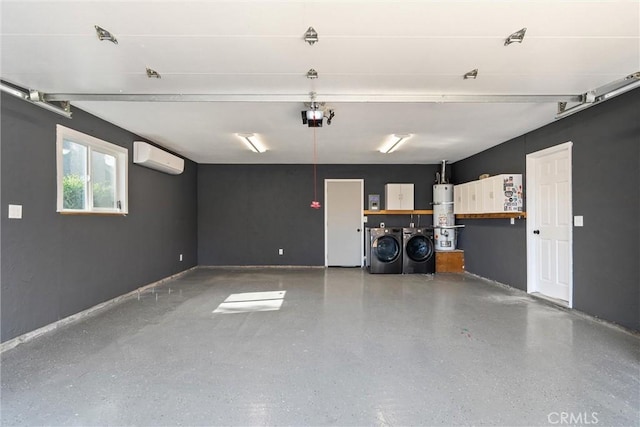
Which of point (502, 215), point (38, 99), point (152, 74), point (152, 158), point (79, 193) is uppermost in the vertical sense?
point (152, 74)

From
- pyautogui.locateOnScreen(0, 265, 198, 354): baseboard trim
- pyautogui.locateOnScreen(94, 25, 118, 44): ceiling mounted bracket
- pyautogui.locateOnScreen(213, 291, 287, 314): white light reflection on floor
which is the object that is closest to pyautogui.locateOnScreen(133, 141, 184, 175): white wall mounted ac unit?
pyautogui.locateOnScreen(0, 265, 198, 354): baseboard trim

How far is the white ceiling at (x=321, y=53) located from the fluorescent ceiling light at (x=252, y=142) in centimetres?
81

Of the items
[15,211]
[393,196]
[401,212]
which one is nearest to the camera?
[15,211]

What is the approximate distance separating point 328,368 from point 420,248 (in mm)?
4484

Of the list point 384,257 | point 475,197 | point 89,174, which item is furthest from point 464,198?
point 89,174

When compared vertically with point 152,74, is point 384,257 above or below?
below

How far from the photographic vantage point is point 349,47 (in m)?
2.27

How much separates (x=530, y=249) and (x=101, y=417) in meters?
5.08

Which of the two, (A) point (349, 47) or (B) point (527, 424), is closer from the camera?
(B) point (527, 424)

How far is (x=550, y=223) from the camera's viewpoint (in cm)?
424

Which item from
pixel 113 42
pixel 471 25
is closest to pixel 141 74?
pixel 113 42

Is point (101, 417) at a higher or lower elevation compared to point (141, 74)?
lower

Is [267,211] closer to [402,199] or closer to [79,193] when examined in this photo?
[402,199]

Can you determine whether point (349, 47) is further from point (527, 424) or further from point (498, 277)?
point (498, 277)
